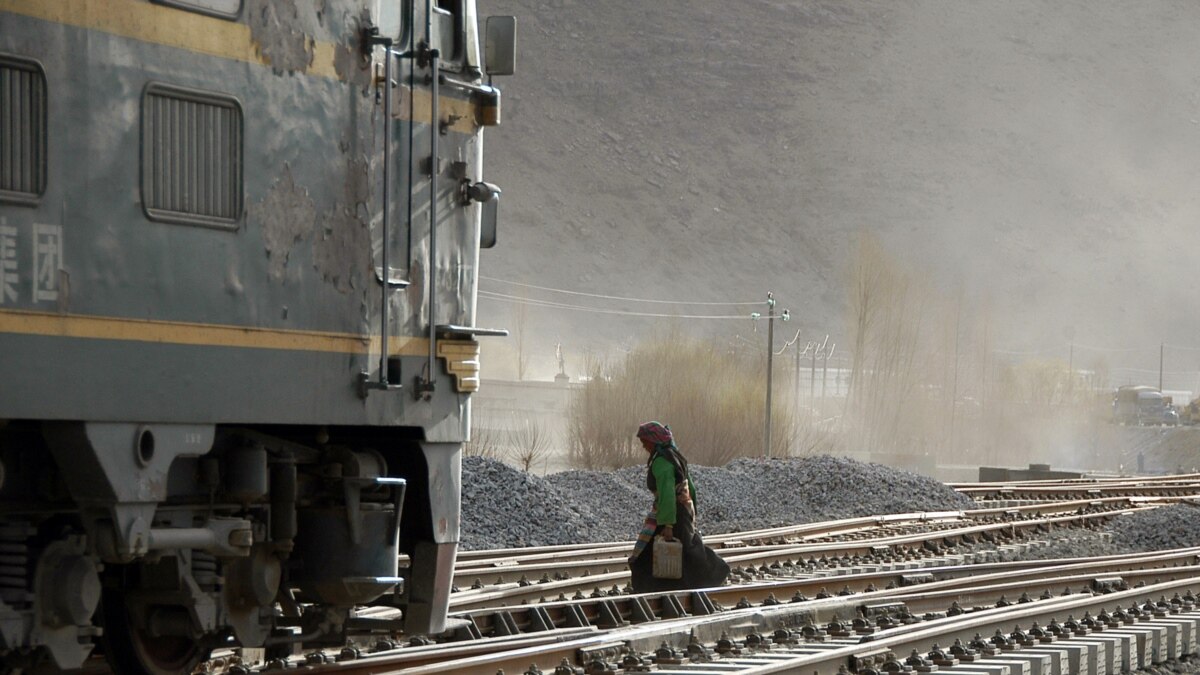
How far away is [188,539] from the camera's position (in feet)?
23.6

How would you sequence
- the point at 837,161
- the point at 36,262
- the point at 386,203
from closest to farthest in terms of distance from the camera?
the point at 36,262
the point at 386,203
the point at 837,161

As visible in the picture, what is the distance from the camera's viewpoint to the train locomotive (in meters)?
6.57

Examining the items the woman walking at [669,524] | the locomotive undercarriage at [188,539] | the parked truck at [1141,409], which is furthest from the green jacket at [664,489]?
the parked truck at [1141,409]

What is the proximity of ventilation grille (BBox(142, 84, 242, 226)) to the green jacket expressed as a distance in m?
6.70

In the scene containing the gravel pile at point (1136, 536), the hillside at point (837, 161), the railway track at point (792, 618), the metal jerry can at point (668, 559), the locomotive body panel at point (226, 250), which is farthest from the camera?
the hillside at point (837, 161)

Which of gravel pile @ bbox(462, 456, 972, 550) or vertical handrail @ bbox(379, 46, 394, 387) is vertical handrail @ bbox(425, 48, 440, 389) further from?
gravel pile @ bbox(462, 456, 972, 550)

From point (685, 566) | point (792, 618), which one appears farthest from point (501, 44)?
point (685, 566)

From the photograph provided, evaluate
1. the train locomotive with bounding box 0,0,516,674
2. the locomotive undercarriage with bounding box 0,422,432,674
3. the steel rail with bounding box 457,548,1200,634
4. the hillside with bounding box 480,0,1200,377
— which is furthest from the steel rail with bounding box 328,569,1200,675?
the hillside with bounding box 480,0,1200,377

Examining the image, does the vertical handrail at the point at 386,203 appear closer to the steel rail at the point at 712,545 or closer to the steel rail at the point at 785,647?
the steel rail at the point at 785,647

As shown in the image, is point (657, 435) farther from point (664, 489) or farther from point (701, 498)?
point (701, 498)

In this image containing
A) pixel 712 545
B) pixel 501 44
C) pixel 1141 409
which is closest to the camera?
pixel 501 44

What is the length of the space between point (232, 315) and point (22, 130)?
1.22 meters

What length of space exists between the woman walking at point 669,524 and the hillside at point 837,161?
244 ft

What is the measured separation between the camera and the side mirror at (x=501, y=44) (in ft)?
28.8
